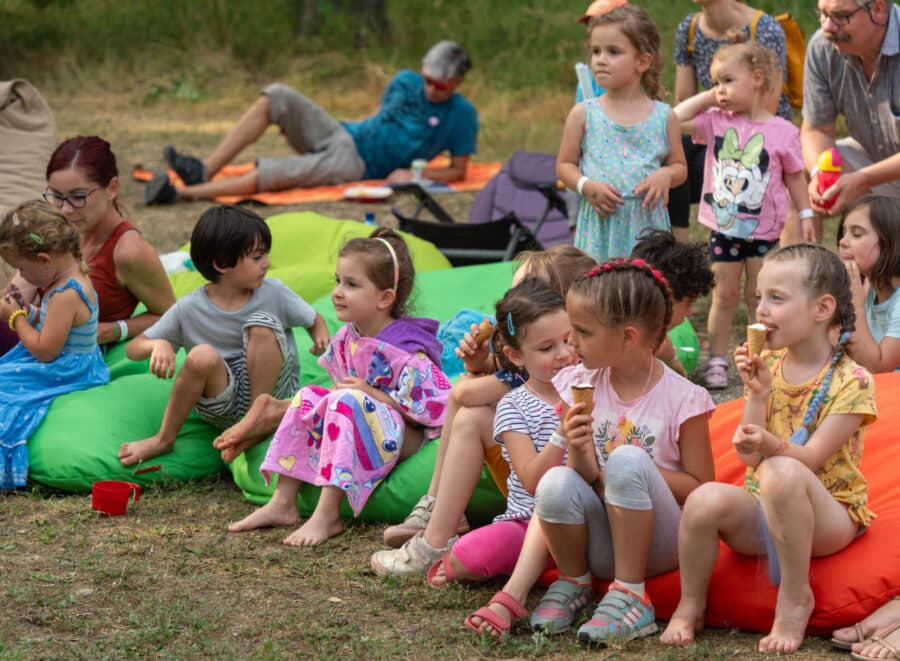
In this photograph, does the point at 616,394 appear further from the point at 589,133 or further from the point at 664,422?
the point at 589,133

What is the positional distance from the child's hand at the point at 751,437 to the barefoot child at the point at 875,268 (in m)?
0.91

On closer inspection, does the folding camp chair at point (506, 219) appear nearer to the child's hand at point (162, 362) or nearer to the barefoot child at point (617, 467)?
the child's hand at point (162, 362)

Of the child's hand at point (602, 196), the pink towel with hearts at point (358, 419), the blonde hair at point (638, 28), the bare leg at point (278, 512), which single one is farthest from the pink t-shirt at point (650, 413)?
the blonde hair at point (638, 28)

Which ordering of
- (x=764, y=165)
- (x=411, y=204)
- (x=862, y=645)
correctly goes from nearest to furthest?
(x=862, y=645), (x=764, y=165), (x=411, y=204)

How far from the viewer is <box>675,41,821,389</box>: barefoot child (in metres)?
5.00

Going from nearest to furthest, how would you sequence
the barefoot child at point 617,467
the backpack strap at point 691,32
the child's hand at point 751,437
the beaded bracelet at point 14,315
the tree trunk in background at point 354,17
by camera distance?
1. the child's hand at point 751,437
2. the barefoot child at point 617,467
3. the beaded bracelet at point 14,315
4. the backpack strap at point 691,32
5. the tree trunk in background at point 354,17

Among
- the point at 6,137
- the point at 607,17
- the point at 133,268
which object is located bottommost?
the point at 133,268

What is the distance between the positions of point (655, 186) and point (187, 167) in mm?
4938

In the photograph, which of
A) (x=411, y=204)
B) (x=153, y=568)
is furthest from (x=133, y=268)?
(x=411, y=204)

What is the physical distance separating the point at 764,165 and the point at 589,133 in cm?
76

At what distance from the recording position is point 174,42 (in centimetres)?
1519

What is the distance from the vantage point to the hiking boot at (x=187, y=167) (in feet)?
28.9

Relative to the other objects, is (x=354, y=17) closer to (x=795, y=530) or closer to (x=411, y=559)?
(x=411, y=559)

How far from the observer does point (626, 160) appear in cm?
478
